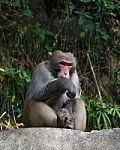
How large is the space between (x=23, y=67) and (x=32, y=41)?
626 millimetres

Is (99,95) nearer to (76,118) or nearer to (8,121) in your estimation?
(8,121)

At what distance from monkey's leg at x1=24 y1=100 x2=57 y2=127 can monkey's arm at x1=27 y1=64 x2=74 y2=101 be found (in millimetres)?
100

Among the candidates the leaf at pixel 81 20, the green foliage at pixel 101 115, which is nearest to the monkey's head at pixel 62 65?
the green foliage at pixel 101 115

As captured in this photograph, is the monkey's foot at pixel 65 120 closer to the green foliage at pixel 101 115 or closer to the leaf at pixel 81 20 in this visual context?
the green foliage at pixel 101 115

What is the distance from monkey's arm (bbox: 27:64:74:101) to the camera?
19.8 ft

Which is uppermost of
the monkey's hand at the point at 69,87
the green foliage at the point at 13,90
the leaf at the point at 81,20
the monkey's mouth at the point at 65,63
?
the monkey's mouth at the point at 65,63

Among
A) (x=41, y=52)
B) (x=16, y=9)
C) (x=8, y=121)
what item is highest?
(x=16, y=9)

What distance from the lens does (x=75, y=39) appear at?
33.2 ft

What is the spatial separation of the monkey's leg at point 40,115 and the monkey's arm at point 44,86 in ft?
0.33

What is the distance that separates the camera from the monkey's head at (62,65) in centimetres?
627

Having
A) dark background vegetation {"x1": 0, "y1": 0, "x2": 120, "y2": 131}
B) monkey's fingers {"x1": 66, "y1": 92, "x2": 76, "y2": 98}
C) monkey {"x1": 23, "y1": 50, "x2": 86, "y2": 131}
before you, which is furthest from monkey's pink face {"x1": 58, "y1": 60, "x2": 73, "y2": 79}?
dark background vegetation {"x1": 0, "y1": 0, "x2": 120, "y2": 131}

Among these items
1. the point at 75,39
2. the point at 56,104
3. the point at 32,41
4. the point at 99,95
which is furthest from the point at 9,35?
the point at 56,104

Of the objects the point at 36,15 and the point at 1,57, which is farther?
the point at 36,15

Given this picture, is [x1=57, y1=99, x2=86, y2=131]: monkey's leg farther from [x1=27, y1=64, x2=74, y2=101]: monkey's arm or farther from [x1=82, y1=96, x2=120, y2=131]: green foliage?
[x1=82, y1=96, x2=120, y2=131]: green foliage
